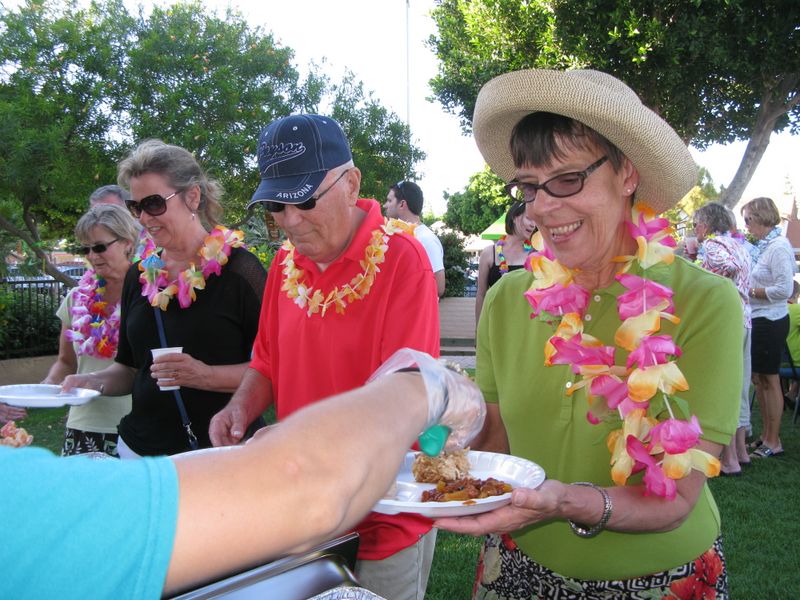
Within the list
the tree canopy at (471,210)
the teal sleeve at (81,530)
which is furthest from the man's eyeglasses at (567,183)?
the tree canopy at (471,210)

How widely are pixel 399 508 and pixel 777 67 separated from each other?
13726 mm


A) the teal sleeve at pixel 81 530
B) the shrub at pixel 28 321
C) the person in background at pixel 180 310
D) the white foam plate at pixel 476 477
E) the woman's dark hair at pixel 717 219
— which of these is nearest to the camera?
the teal sleeve at pixel 81 530

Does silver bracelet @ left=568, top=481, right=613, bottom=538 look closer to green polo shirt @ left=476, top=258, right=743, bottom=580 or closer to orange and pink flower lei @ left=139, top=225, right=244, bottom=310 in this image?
green polo shirt @ left=476, top=258, right=743, bottom=580

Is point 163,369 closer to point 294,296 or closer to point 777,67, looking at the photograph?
point 294,296

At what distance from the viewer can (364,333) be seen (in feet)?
7.73

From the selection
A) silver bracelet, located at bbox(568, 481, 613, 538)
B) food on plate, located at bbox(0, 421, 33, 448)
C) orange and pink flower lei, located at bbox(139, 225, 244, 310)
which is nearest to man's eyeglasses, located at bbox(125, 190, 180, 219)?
orange and pink flower lei, located at bbox(139, 225, 244, 310)

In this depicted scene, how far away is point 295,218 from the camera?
2.49 metres

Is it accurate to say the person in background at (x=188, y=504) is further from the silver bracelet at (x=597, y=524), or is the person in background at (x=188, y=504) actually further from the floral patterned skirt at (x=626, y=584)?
the floral patterned skirt at (x=626, y=584)

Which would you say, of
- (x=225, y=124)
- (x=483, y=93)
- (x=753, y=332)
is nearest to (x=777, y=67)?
(x=753, y=332)

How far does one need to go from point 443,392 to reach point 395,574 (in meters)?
1.43

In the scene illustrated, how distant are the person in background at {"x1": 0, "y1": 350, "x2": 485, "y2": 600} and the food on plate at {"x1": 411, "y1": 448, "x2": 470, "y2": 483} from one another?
1101mm

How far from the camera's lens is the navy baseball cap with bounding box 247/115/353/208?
2.46 meters

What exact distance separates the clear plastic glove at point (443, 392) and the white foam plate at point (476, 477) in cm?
41

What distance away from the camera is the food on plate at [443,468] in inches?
77.2
